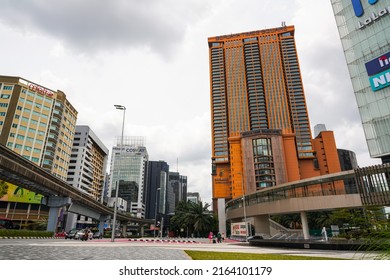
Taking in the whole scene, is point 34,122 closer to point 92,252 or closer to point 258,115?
point 92,252

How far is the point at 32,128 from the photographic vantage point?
69500 mm

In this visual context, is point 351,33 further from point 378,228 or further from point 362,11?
point 378,228

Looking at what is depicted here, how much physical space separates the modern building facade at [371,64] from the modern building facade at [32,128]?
66076 mm

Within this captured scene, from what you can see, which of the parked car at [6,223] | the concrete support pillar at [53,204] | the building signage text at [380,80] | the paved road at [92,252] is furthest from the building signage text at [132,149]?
the paved road at [92,252]

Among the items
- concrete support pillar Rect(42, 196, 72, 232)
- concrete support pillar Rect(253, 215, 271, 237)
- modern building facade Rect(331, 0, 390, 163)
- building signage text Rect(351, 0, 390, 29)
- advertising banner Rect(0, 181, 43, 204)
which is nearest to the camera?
modern building facade Rect(331, 0, 390, 163)

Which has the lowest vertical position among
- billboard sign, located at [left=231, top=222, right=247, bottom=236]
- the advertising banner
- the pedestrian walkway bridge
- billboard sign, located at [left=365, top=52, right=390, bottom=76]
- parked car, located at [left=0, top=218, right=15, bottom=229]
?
billboard sign, located at [left=231, top=222, right=247, bottom=236]

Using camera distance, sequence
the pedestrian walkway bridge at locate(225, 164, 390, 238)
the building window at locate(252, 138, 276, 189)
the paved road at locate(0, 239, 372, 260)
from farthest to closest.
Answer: the building window at locate(252, 138, 276, 189) < the pedestrian walkway bridge at locate(225, 164, 390, 238) < the paved road at locate(0, 239, 372, 260)

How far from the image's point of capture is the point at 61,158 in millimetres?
78000

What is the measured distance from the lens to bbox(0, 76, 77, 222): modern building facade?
2450 inches

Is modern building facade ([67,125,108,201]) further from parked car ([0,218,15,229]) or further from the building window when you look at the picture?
the building window

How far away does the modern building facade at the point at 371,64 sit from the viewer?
27422 millimetres

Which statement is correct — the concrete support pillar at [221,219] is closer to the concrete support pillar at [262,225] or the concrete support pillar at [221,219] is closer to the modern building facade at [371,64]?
the concrete support pillar at [262,225]

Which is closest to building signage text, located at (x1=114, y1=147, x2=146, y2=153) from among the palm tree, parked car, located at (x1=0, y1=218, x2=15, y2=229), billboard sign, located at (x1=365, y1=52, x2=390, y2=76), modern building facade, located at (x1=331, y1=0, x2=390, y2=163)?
parked car, located at (x1=0, y1=218, x2=15, y2=229)

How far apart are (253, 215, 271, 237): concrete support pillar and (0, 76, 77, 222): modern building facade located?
49.8 metres
